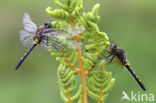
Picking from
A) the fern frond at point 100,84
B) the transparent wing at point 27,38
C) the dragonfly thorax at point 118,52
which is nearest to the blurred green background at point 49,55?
the transparent wing at point 27,38

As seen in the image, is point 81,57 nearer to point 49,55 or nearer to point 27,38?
point 27,38

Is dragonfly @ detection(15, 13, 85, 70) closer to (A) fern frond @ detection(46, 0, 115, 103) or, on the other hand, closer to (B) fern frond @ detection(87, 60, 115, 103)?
(A) fern frond @ detection(46, 0, 115, 103)

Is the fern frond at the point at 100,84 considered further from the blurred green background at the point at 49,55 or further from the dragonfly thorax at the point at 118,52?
the blurred green background at the point at 49,55

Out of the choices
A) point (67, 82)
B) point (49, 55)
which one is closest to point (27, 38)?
A: point (67, 82)

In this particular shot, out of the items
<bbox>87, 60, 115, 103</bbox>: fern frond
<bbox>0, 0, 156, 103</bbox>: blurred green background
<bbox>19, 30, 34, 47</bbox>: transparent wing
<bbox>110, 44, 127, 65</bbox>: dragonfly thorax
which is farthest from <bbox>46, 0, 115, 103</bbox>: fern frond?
<bbox>0, 0, 156, 103</bbox>: blurred green background

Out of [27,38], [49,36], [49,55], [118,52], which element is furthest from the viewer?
[49,55]

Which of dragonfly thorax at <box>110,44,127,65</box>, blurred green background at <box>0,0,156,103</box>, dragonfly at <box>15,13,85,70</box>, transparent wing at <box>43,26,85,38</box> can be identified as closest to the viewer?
transparent wing at <box>43,26,85,38</box>
